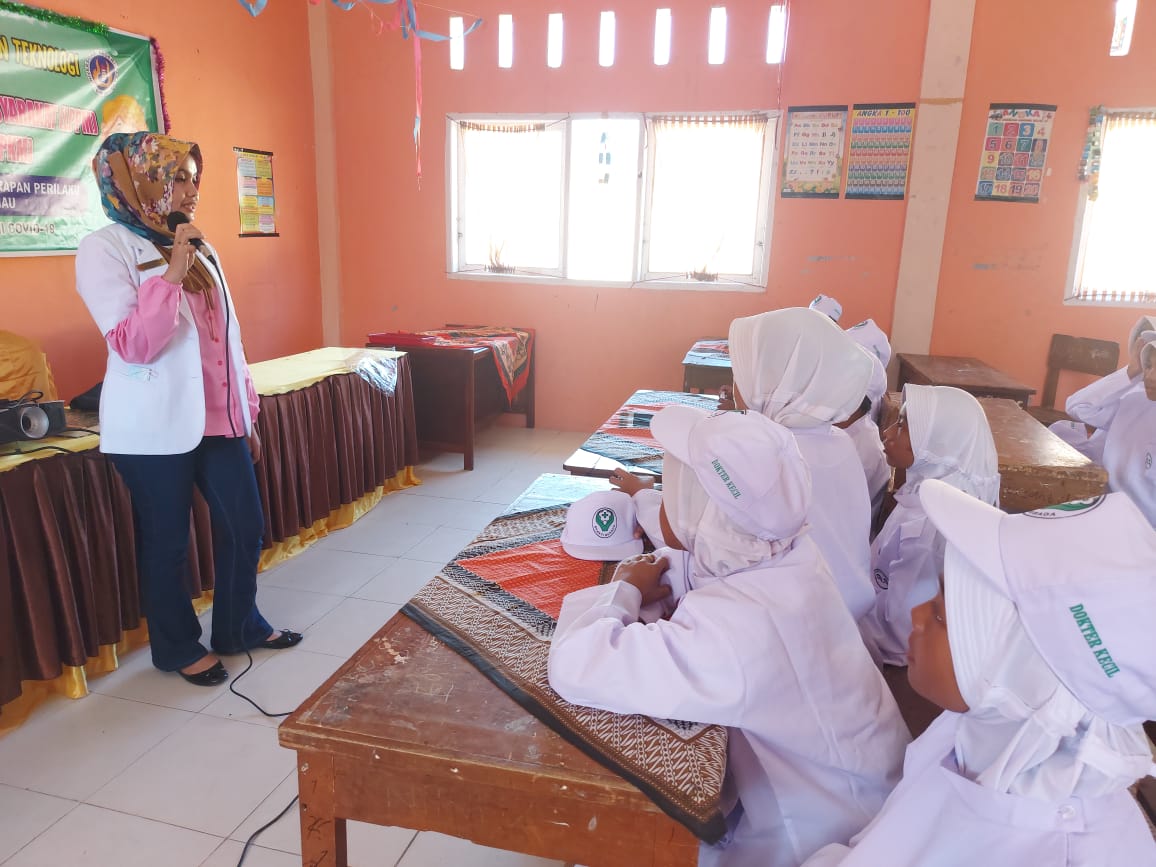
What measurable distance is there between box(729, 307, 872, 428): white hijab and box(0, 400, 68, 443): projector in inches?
79.9

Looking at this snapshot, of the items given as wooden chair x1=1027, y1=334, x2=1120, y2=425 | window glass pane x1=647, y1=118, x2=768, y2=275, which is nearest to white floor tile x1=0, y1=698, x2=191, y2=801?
window glass pane x1=647, y1=118, x2=768, y2=275

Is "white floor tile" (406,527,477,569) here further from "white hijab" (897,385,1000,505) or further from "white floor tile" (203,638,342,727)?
"white hijab" (897,385,1000,505)

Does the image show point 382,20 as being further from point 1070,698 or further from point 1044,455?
point 1070,698

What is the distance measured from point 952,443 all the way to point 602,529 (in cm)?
94

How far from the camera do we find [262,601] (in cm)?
279

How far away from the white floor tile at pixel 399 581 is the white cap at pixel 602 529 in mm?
1261

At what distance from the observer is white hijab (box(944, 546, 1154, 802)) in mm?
703

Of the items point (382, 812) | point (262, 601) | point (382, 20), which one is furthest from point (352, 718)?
point (382, 20)

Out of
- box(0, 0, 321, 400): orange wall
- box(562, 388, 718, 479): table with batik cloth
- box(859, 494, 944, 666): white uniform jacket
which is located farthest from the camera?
box(0, 0, 321, 400): orange wall

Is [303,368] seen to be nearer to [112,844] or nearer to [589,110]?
[112,844]

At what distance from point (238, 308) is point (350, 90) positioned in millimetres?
1838

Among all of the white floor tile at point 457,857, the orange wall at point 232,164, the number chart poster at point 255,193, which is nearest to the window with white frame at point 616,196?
the orange wall at point 232,164

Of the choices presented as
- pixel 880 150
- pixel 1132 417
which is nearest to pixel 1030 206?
pixel 880 150

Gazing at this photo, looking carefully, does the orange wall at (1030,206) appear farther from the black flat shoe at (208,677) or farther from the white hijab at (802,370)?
the black flat shoe at (208,677)
